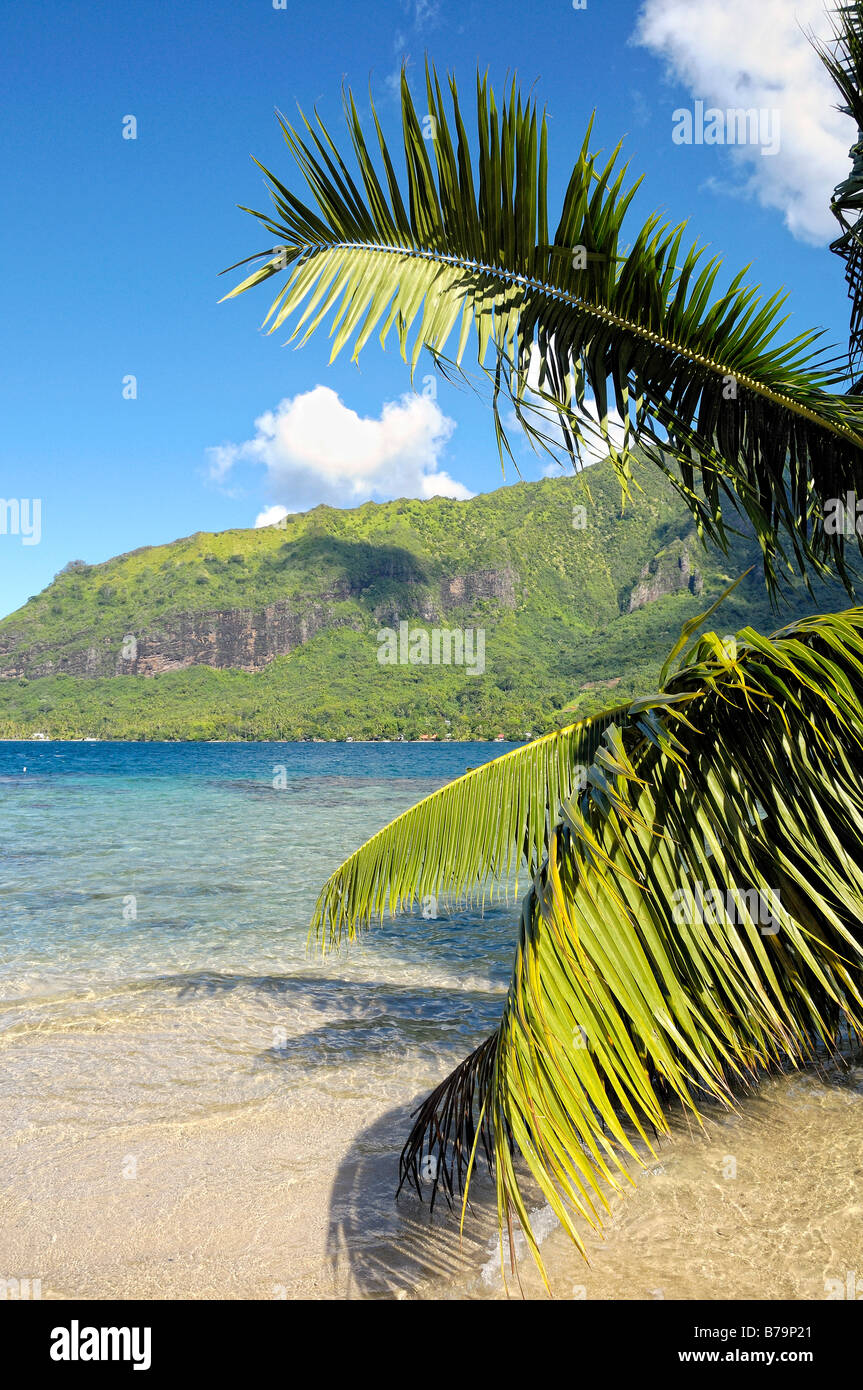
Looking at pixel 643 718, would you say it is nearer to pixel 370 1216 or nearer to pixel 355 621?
pixel 370 1216

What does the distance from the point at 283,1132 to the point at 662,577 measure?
105 meters

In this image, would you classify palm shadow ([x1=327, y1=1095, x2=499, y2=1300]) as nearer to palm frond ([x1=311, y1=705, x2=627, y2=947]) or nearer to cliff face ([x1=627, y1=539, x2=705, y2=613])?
palm frond ([x1=311, y1=705, x2=627, y2=947])

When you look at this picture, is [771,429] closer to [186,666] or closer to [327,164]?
[327,164]

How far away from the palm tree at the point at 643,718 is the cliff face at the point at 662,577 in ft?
335

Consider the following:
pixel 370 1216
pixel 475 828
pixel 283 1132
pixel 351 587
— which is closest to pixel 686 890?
pixel 475 828

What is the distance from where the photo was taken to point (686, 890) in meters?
1.81

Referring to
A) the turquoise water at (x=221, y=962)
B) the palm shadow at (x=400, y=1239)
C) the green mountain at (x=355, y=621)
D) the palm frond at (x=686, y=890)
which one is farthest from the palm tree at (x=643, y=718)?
the green mountain at (x=355, y=621)

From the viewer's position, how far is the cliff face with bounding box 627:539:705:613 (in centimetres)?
10200

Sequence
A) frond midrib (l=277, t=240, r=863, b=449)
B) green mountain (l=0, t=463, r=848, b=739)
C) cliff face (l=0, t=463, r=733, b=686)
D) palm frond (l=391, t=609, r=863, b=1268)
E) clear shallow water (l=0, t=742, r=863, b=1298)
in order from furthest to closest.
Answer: cliff face (l=0, t=463, r=733, b=686), green mountain (l=0, t=463, r=848, b=739), clear shallow water (l=0, t=742, r=863, b=1298), frond midrib (l=277, t=240, r=863, b=449), palm frond (l=391, t=609, r=863, b=1268)

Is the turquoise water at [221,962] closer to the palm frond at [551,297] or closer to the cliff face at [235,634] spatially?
the palm frond at [551,297]

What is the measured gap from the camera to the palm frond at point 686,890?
1610 millimetres

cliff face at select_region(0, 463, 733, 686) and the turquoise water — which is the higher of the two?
cliff face at select_region(0, 463, 733, 686)

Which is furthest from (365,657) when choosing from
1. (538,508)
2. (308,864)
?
(308,864)

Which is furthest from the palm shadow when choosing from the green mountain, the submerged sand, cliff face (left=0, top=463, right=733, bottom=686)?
cliff face (left=0, top=463, right=733, bottom=686)
